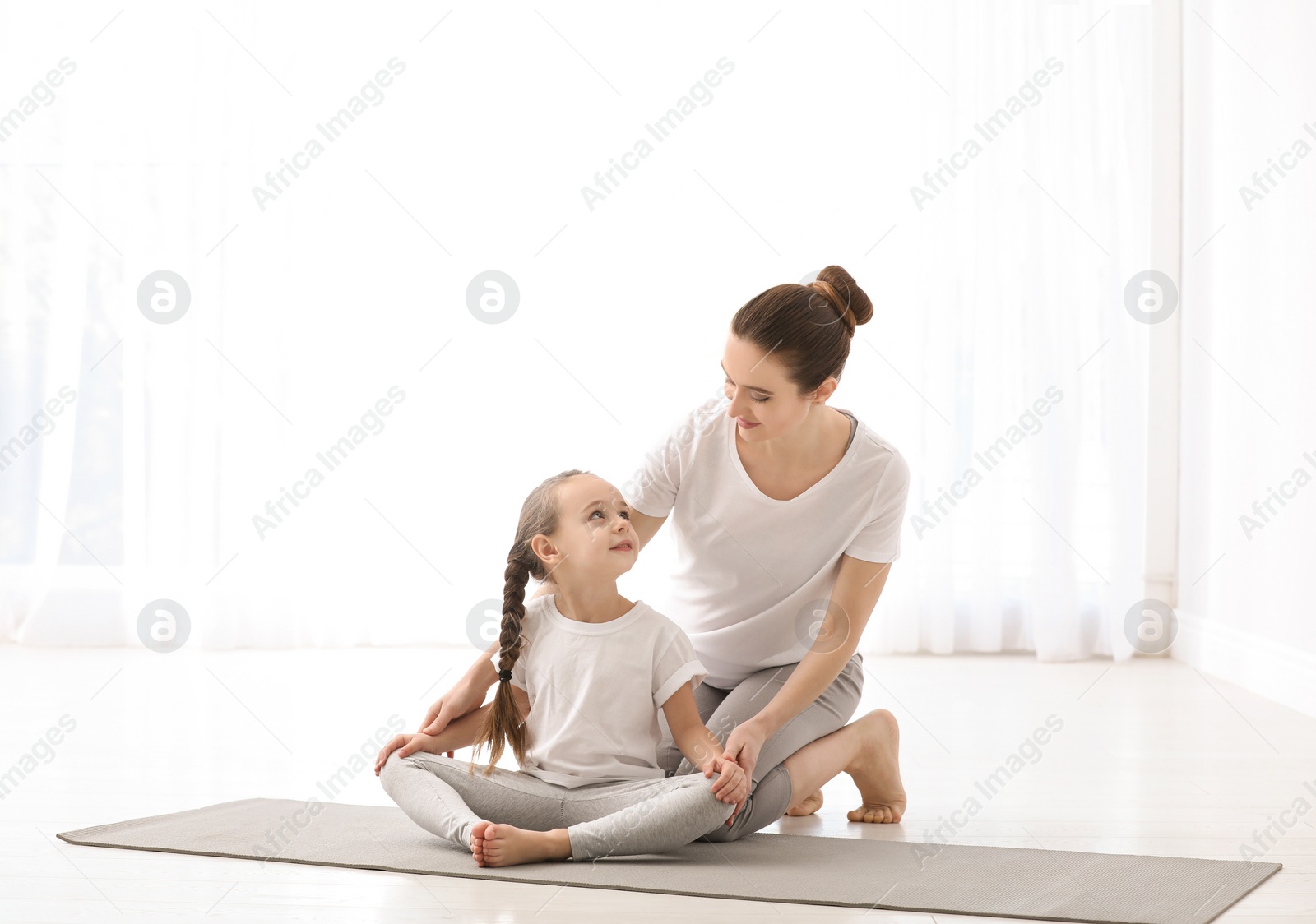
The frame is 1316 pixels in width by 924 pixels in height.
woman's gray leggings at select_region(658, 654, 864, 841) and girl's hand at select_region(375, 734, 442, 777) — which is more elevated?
girl's hand at select_region(375, 734, 442, 777)

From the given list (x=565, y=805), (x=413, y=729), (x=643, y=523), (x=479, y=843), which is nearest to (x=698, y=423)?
(x=643, y=523)

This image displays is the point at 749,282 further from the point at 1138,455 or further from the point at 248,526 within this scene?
the point at 248,526

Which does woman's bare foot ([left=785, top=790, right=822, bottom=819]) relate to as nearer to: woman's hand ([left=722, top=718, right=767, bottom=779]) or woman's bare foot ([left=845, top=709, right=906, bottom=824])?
woman's bare foot ([left=845, top=709, right=906, bottom=824])

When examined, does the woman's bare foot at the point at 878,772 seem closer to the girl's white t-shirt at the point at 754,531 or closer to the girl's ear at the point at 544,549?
the girl's white t-shirt at the point at 754,531

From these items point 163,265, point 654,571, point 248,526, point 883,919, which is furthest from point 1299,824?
point 163,265

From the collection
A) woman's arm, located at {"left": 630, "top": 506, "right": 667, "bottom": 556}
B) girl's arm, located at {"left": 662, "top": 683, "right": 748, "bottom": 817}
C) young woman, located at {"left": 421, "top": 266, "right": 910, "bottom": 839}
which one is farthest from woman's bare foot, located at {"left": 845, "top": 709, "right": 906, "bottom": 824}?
woman's arm, located at {"left": 630, "top": 506, "right": 667, "bottom": 556}

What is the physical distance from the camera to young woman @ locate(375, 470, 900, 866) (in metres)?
1.60

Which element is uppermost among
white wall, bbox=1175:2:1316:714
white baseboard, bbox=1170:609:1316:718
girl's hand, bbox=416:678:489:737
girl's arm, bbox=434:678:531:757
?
girl's hand, bbox=416:678:489:737

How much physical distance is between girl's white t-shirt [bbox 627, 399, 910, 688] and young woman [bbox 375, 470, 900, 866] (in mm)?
145

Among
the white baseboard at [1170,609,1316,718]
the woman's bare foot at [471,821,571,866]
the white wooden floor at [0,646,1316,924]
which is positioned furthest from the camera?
the white baseboard at [1170,609,1316,718]

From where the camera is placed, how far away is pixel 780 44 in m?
3.68

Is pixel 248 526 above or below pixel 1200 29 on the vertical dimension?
above

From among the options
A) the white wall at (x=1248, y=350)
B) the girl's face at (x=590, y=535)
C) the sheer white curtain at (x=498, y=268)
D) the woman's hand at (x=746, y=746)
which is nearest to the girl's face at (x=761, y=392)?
the girl's face at (x=590, y=535)

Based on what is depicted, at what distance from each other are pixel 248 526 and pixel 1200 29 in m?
3.22
